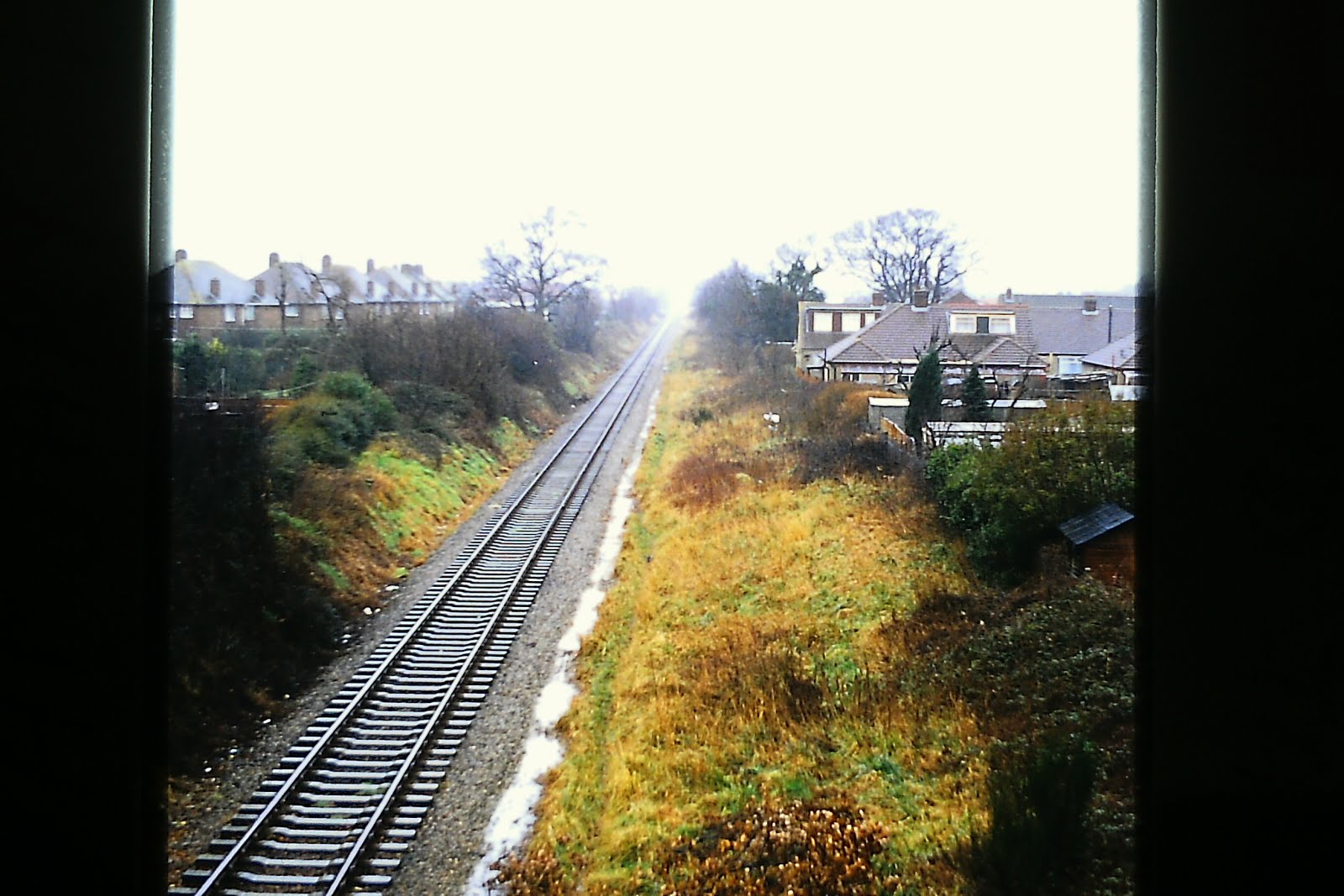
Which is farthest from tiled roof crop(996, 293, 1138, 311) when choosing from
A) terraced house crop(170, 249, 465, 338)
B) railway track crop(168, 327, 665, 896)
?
terraced house crop(170, 249, 465, 338)

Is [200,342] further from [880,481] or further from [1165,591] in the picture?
[1165,591]

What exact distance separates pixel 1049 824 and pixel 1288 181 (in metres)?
2.55

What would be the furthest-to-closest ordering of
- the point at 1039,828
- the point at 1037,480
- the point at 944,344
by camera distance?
the point at 944,344, the point at 1037,480, the point at 1039,828

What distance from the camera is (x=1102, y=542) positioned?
4.49 metres

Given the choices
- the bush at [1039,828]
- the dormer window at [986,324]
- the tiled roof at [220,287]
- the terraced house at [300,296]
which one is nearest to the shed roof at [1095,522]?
the bush at [1039,828]

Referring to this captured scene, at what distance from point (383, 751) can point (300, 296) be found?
7430 mm

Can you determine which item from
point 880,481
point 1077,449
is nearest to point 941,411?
point 880,481

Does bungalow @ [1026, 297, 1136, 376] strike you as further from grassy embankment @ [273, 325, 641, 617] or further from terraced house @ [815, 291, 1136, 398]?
grassy embankment @ [273, 325, 641, 617]

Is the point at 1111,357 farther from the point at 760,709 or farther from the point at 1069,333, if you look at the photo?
the point at 760,709

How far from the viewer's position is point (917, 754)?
13.4ft

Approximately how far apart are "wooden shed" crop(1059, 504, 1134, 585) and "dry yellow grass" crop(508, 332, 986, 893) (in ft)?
3.02

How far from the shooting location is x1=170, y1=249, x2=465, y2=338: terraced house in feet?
23.7

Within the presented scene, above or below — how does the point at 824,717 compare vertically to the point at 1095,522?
below

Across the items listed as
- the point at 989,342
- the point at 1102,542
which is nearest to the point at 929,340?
the point at 989,342
